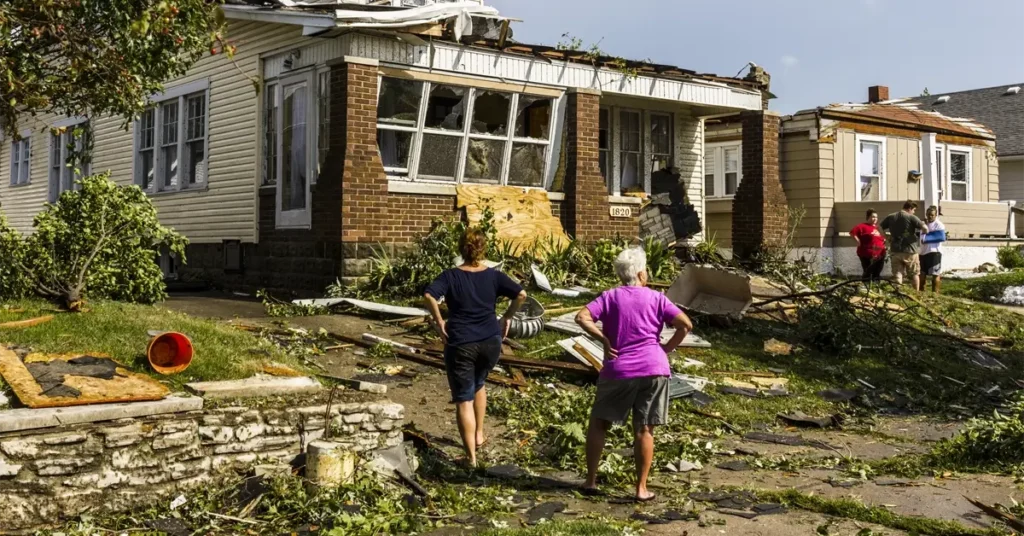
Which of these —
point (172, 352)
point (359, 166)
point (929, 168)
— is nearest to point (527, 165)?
point (359, 166)

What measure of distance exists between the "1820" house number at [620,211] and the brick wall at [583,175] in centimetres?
44

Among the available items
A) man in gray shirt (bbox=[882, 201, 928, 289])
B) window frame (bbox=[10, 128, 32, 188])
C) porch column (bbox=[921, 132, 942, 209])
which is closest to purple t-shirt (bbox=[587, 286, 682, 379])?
man in gray shirt (bbox=[882, 201, 928, 289])

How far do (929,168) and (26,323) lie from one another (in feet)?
73.9

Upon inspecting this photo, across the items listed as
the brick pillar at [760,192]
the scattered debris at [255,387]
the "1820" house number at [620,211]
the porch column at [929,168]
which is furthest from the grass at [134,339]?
the porch column at [929,168]

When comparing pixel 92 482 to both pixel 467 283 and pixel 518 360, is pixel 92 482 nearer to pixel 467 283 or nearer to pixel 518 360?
pixel 467 283

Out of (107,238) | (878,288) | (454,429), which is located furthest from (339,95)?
(878,288)

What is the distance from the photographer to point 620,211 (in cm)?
1875

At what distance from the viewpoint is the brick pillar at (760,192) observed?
2038cm

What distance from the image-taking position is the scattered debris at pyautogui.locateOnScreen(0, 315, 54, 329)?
334 inches

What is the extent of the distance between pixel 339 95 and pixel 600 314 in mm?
9231

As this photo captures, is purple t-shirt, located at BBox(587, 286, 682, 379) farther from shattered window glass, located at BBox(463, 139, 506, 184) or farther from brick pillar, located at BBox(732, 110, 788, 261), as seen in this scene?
brick pillar, located at BBox(732, 110, 788, 261)

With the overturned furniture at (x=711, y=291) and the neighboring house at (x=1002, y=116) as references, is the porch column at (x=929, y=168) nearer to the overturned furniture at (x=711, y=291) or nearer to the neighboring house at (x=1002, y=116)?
the neighboring house at (x=1002, y=116)

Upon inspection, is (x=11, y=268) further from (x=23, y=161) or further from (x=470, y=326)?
(x=23, y=161)

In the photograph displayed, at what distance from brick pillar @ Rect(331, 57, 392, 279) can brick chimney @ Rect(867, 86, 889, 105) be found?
77.8ft
